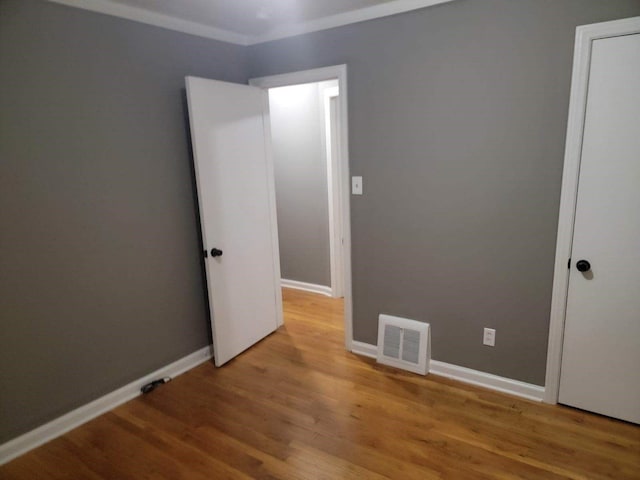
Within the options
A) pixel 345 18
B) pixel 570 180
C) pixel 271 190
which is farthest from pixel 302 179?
pixel 570 180

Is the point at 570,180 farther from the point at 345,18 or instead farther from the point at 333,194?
the point at 333,194

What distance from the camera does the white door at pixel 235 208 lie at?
8.30ft

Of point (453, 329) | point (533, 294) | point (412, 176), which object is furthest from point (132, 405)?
point (533, 294)

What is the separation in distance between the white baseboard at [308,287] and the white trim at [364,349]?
47.5 inches

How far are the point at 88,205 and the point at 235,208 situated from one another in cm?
95

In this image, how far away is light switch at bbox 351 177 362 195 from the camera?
2648 millimetres

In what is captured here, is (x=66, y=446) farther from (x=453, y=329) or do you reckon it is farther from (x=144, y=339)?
(x=453, y=329)

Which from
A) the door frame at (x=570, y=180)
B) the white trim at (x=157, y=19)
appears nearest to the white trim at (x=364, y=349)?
the door frame at (x=570, y=180)

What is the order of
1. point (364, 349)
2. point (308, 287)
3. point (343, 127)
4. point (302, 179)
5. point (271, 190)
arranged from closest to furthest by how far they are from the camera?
point (343, 127) < point (364, 349) < point (271, 190) < point (302, 179) < point (308, 287)

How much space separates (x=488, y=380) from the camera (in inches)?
95.5

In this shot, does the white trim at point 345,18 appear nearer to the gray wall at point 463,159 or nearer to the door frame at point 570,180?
the gray wall at point 463,159

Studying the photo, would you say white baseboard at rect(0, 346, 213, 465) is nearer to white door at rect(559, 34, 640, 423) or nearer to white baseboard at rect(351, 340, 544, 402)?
white baseboard at rect(351, 340, 544, 402)

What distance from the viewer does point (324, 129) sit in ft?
12.3

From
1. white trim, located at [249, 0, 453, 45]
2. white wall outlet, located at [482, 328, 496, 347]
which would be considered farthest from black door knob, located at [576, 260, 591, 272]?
white trim, located at [249, 0, 453, 45]
